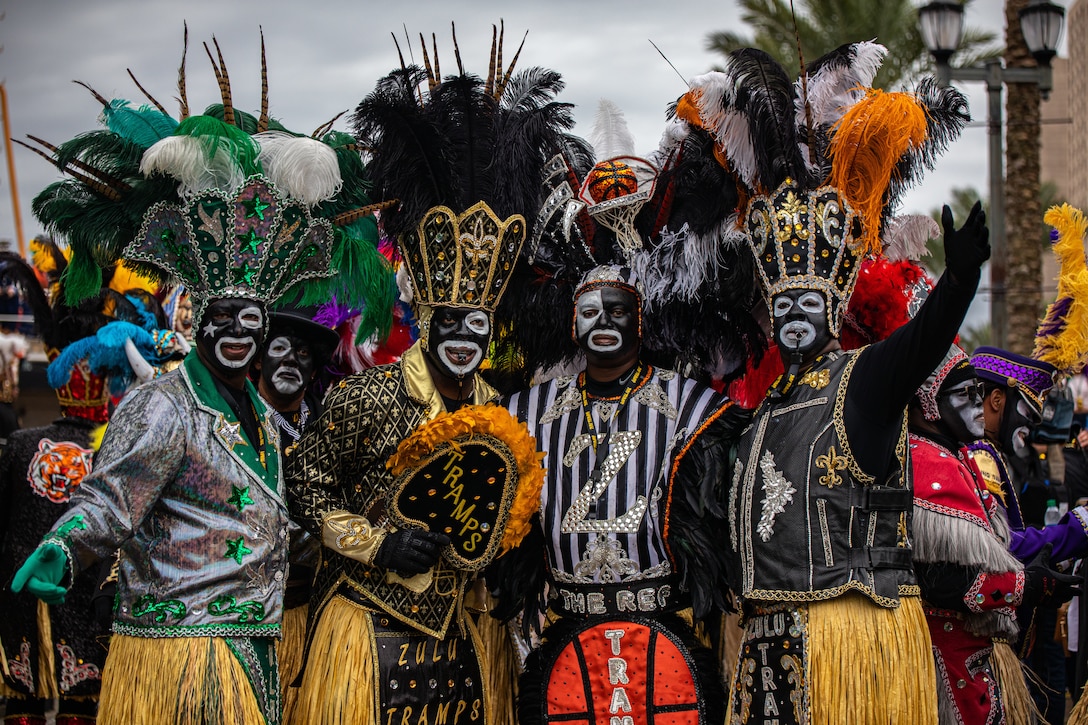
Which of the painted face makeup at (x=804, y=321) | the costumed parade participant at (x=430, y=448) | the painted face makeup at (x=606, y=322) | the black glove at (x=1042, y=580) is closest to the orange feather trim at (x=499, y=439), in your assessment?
the costumed parade participant at (x=430, y=448)

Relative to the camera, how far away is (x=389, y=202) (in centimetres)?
478

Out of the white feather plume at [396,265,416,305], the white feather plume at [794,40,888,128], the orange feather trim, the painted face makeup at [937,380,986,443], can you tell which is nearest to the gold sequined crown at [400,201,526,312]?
the orange feather trim

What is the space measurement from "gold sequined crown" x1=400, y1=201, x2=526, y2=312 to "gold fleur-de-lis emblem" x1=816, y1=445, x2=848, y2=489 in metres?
1.39

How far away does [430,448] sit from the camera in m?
4.39

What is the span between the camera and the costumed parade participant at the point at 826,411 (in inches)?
165

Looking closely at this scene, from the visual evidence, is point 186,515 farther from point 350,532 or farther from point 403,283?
point 403,283

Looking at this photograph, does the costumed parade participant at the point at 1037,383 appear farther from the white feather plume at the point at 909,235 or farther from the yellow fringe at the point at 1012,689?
the white feather plume at the point at 909,235

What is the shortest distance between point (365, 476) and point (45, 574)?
1325 mm

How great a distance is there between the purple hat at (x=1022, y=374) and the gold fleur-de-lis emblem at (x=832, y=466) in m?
2.07

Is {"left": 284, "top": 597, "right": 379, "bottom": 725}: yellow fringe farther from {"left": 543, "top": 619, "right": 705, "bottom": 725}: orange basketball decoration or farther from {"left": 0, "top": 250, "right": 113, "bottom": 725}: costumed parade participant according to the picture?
{"left": 0, "top": 250, "right": 113, "bottom": 725}: costumed parade participant

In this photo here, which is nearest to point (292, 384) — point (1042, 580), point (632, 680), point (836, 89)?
point (632, 680)

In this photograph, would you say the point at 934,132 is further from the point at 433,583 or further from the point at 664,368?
the point at 433,583

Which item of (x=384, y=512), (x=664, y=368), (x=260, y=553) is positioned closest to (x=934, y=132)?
(x=664, y=368)

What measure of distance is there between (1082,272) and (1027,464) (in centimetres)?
156
